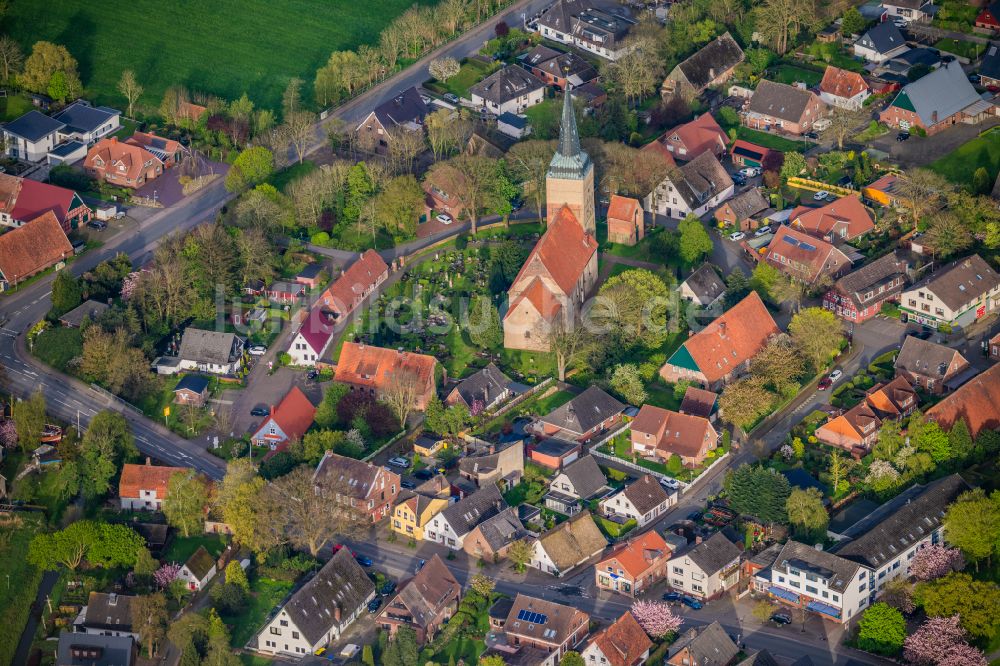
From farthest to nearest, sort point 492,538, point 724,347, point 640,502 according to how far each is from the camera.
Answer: point 724,347 < point 640,502 < point 492,538

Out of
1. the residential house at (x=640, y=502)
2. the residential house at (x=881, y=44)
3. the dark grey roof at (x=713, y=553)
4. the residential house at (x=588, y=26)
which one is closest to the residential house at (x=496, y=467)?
the residential house at (x=640, y=502)

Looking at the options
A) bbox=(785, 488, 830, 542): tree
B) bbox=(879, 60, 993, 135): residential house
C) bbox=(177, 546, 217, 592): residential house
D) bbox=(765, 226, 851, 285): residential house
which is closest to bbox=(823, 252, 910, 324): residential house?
bbox=(765, 226, 851, 285): residential house

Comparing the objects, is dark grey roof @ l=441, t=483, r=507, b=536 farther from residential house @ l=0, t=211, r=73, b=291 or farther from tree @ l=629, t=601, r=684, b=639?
residential house @ l=0, t=211, r=73, b=291

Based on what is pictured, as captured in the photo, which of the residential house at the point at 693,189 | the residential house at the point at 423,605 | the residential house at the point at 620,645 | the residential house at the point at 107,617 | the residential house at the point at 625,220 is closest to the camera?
the residential house at the point at 620,645

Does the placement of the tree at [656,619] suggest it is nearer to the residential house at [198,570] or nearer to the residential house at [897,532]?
the residential house at [897,532]

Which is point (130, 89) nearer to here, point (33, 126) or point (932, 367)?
point (33, 126)

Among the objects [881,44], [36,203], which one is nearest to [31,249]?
[36,203]

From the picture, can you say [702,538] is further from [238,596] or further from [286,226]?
[286,226]
